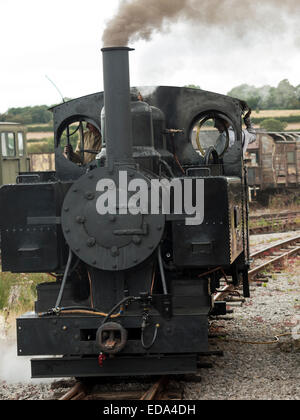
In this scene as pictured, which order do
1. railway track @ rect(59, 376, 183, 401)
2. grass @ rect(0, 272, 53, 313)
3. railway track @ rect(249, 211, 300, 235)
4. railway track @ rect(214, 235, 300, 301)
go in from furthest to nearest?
railway track @ rect(249, 211, 300, 235) < railway track @ rect(214, 235, 300, 301) < grass @ rect(0, 272, 53, 313) < railway track @ rect(59, 376, 183, 401)

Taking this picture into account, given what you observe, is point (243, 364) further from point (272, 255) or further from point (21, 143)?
point (21, 143)

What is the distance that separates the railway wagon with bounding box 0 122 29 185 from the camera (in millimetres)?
21312

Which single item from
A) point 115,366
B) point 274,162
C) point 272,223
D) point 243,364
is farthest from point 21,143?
point 115,366

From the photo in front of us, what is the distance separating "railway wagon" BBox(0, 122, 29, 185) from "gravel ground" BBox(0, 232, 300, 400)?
42.7 feet

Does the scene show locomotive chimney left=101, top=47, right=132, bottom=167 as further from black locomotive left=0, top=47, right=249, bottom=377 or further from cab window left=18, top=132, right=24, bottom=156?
cab window left=18, top=132, right=24, bottom=156

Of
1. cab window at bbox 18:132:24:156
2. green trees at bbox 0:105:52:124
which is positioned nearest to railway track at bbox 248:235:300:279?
cab window at bbox 18:132:24:156

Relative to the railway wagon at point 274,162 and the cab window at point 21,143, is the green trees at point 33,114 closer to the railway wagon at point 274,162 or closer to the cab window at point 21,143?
the railway wagon at point 274,162

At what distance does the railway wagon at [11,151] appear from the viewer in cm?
2131

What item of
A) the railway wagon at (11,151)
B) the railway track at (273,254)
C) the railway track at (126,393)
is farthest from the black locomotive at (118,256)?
the railway wagon at (11,151)

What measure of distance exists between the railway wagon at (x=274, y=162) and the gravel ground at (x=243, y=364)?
21.4 metres

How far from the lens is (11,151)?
859 inches

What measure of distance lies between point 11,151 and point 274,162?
13421 mm

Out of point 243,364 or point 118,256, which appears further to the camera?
point 243,364
